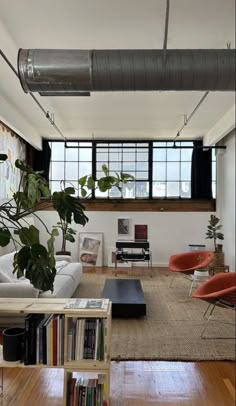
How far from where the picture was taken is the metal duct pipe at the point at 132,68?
9.52 feet

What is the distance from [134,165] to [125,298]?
4.45 metres

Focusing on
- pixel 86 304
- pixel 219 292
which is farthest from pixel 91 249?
pixel 86 304

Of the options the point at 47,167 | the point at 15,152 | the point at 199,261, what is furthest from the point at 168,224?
the point at 15,152

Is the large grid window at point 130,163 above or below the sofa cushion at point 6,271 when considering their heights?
above

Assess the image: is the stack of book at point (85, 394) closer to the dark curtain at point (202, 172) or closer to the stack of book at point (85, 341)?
the stack of book at point (85, 341)

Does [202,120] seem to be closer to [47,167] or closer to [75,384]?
[47,167]

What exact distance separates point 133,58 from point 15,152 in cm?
443

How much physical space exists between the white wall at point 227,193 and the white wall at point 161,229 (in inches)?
25.9

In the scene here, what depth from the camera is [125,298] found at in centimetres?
432

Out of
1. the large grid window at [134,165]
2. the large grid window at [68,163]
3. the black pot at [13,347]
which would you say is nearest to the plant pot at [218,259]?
the large grid window at [134,165]

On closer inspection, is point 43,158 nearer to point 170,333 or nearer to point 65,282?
point 65,282

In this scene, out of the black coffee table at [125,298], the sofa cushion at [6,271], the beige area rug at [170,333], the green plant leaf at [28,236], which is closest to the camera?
the green plant leaf at [28,236]

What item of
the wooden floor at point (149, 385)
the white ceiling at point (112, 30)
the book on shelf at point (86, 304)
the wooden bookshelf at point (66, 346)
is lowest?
the wooden floor at point (149, 385)

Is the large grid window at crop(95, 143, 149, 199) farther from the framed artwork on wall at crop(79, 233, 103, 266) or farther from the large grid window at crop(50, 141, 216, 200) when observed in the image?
the framed artwork on wall at crop(79, 233, 103, 266)
